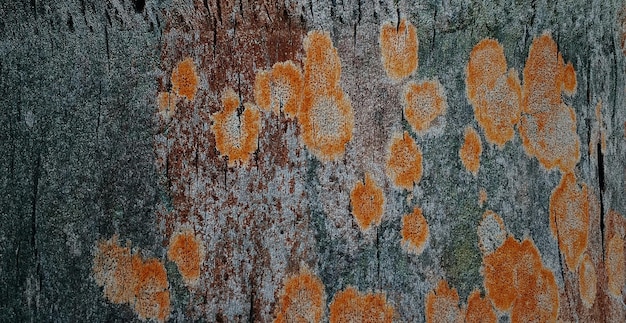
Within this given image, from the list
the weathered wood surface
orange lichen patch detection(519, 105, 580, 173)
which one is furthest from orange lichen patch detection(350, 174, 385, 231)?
orange lichen patch detection(519, 105, 580, 173)

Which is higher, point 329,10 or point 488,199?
point 329,10

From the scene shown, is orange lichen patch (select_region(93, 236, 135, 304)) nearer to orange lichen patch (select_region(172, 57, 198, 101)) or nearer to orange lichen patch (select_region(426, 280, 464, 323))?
orange lichen patch (select_region(172, 57, 198, 101))

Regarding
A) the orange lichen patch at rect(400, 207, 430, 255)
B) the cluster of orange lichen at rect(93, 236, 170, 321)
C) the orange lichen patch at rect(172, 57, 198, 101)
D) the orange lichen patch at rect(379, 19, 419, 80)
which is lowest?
the cluster of orange lichen at rect(93, 236, 170, 321)

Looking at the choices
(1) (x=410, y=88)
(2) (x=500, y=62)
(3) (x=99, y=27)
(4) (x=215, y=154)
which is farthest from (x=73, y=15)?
(2) (x=500, y=62)

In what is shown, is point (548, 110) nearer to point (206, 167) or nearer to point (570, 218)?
point (570, 218)

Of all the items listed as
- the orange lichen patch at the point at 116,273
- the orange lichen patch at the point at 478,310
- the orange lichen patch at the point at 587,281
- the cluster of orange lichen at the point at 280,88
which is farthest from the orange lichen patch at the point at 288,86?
the orange lichen patch at the point at 587,281

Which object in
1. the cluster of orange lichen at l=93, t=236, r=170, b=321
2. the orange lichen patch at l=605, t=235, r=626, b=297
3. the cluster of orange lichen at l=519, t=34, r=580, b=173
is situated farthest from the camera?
the orange lichen patch at l=605, t=235, r=626, b=297

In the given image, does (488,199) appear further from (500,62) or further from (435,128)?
(500,62)
